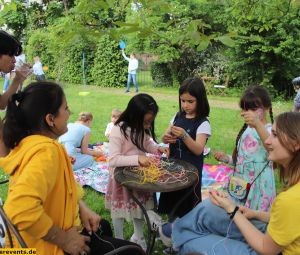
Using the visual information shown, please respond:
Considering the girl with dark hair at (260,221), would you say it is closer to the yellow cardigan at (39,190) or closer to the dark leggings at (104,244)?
the dark leggings at (104,244)

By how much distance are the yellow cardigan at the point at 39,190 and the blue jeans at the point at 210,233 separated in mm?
799

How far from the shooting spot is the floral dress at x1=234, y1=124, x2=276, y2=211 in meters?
2.91

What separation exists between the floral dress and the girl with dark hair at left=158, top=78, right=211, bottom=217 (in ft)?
1.24

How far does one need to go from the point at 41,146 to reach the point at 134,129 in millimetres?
1406

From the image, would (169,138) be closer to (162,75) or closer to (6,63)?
(6,63)

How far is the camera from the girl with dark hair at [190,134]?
9.96 feet

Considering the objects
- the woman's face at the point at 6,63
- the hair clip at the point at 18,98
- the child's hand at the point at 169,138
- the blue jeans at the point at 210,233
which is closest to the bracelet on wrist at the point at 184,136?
the child's hand at the point at 169,138

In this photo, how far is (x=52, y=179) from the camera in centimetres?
156

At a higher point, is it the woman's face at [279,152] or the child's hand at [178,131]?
the woman's face at [279,152]

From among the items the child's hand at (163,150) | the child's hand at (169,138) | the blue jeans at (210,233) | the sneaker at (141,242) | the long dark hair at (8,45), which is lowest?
the sneaker at (141,242)

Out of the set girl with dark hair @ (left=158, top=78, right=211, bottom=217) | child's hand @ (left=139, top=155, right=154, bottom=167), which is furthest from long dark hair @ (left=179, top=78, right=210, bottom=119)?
child's hand @ (left=139, top=155, right=154, bottom=167)

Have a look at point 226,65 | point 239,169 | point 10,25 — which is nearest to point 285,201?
point 239,169

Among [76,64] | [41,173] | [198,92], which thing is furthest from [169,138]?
[76,64]

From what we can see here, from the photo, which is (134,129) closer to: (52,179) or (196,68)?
(52,179)
